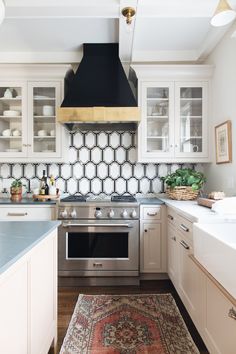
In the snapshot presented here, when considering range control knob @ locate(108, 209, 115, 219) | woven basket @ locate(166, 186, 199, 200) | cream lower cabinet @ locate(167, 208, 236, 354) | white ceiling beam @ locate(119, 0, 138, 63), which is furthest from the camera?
woven basket @ locate(166, 186, 199, 200)

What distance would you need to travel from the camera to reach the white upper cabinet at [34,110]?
286 centimetres

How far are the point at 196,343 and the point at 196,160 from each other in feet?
6.03

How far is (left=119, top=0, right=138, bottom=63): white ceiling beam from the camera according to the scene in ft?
6.50

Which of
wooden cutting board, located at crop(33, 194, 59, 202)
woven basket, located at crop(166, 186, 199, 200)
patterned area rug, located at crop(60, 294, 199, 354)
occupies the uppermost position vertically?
woven basket, located at crop(166, 186, 199, 200)

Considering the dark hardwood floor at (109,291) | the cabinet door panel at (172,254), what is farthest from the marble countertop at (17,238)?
the cabinet door panel at (172,254)

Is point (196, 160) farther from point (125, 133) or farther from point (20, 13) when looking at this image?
point (20, 13)

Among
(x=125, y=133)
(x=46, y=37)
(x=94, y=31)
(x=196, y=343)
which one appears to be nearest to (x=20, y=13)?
(x=46, y=37)

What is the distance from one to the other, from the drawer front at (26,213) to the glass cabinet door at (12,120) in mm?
668

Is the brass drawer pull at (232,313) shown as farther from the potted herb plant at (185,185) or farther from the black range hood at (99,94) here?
the black range hood at (99,94)

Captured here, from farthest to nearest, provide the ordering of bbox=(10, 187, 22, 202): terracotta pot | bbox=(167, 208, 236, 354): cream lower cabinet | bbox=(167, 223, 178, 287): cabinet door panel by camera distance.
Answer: bbox=(10, 187, 22, 202): terracotta pot
bbox=(167, 223, 178, 287): cabinet door panel
bbox=(167, 208, 236, 354): cream lower cabinet

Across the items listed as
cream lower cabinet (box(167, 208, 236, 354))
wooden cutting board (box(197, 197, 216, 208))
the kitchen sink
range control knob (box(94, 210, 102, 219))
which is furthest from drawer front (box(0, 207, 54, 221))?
the kitchen sink

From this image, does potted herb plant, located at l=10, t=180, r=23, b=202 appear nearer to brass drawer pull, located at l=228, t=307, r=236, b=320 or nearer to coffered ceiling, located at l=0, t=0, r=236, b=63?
coffered ceiling, located at l=0, t=0, r=236, b=63

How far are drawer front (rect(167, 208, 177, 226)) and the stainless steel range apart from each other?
33 cm

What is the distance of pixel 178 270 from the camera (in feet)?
7.09
